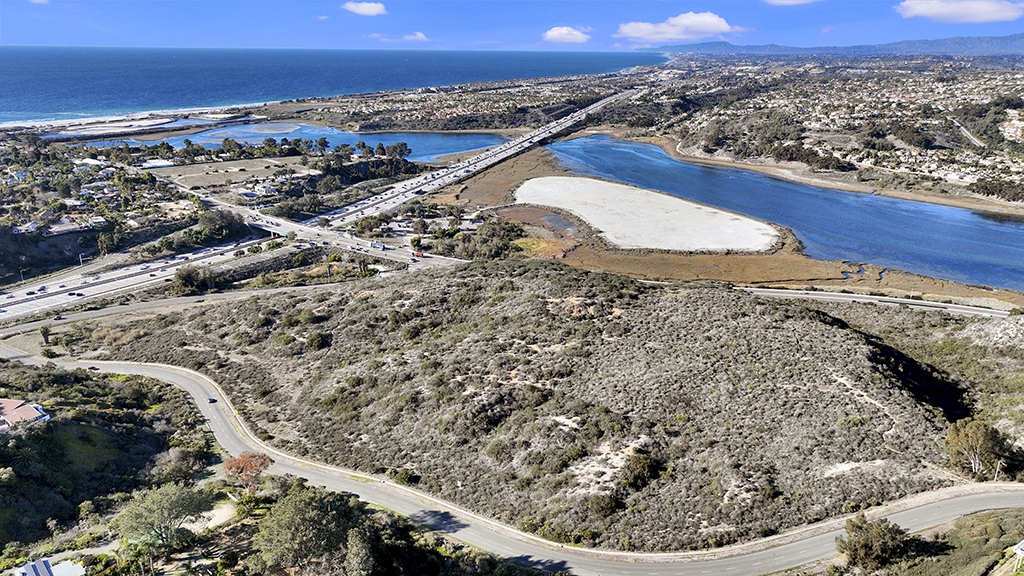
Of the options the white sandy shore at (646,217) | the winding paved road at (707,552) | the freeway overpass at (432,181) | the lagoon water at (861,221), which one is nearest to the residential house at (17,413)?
the winding paved road at (707,552)

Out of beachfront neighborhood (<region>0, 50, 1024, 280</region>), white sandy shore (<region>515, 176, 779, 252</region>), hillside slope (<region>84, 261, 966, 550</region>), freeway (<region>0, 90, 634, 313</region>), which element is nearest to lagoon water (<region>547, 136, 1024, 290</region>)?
white sandy shore (<region>515, 176, 779, 252</region>)

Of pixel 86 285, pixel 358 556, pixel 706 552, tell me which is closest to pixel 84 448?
pixel 358 556

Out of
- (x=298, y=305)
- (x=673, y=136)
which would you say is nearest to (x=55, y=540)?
(x=298, y=305)

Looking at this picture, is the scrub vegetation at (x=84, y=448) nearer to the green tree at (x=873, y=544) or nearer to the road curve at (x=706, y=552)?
the road curve at (x=706, y=552)

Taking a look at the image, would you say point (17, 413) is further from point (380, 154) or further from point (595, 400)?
point (380, 154)

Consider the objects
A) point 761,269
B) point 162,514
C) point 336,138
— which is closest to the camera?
point 162,514

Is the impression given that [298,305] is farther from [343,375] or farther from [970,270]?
[970,270]

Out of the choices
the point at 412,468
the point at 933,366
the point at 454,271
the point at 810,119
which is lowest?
the point at 412,468
